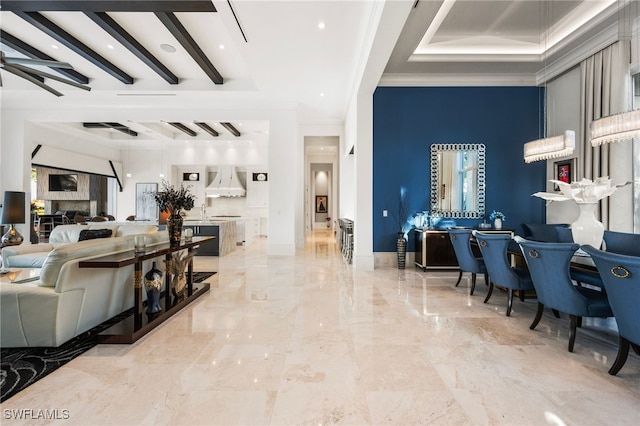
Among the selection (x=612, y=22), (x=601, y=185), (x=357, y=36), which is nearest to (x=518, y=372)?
(x=601, y=185)

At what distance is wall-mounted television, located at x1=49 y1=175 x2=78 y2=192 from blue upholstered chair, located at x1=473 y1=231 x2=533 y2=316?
49.1ft

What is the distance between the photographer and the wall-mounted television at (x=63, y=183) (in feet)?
38.8

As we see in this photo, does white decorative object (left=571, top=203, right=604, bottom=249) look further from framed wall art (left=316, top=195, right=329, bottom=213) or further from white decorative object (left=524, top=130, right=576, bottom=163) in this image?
framed wall art (left=316, top=195, right=329, bottom=213)

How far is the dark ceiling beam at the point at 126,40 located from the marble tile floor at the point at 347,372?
4518 mm

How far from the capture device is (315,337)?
2.71 m

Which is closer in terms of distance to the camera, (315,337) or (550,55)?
(315,337)

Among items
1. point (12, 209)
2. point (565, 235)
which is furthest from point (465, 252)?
point (12, 209)

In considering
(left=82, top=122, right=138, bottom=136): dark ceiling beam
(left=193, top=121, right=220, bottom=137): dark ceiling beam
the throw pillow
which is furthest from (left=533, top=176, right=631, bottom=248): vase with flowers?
(left=82, top=122, right=138, bottom=136): dark ceiling beam

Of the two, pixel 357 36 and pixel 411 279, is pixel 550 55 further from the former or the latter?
pixel 411 279

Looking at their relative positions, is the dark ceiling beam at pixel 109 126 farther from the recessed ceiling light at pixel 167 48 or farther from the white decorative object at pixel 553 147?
the white decorative object at pixel 553 147

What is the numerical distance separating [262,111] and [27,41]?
179 inches

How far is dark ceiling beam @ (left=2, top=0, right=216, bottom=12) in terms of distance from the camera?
3.91 meters

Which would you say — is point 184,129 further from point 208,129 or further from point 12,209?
point 12,209

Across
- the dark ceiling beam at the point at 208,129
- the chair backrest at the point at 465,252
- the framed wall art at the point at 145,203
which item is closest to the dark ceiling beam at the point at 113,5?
the chair backrest at the point at 465,252
